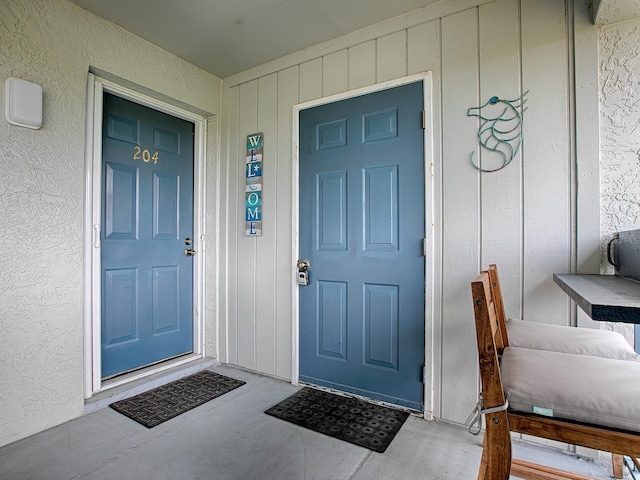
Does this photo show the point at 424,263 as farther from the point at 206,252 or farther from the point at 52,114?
the point at 52,114

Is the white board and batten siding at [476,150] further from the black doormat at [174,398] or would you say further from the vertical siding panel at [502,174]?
the black doormat at [174,398]

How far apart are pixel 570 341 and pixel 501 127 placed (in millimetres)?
1158

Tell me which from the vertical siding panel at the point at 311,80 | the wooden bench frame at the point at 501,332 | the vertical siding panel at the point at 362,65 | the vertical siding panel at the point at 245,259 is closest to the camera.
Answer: the wooden bench frame at the point at 501,332

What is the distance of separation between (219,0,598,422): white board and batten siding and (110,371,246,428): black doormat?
511mm

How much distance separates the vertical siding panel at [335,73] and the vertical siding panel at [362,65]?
0.04 m

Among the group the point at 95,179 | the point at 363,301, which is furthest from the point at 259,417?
the point at 95,179

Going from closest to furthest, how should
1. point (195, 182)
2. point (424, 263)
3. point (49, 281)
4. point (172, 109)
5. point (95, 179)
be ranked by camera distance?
point (49, 281) < point (424, 263) < point (95, 179) < point (172, 109) < point (195, 182)

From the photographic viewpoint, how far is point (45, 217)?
1.91m

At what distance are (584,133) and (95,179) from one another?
2.86 meters

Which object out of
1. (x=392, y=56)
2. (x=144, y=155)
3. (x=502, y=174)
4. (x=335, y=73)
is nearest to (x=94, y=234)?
(x=144, y=155)

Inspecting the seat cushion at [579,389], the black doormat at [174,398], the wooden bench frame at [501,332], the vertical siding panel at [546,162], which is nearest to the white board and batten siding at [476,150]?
the vertical siding panel at [546,162]

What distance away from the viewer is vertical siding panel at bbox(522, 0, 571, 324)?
1722 mm

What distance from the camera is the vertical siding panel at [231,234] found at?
284 centimetres

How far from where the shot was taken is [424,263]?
2.04 metres
